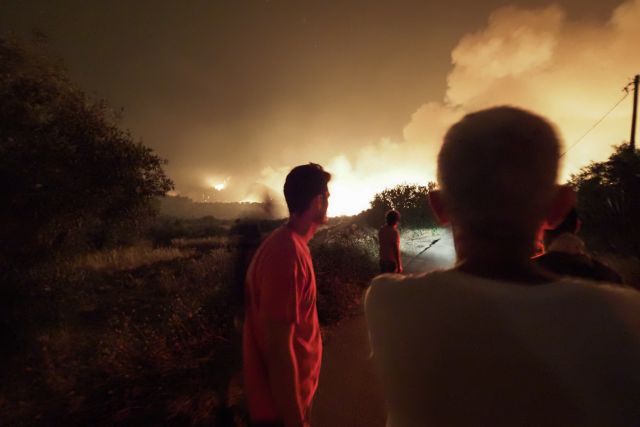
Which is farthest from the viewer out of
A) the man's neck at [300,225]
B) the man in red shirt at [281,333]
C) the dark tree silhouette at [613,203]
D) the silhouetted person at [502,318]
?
the dark tree silhouette at [613,203]

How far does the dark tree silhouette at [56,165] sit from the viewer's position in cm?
781

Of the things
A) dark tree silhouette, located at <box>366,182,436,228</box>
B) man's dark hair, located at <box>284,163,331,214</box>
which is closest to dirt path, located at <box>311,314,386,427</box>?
man's dark hair, located at <box>284,163,331,214</box>

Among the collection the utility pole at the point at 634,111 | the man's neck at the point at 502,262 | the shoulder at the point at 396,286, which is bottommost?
the shoulder at the point at 396,286

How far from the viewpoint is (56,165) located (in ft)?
27.6

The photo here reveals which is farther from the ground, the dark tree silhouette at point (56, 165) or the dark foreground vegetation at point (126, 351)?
the dark tree silhouette at point (56, 165)

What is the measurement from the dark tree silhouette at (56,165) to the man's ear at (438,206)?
403 inches

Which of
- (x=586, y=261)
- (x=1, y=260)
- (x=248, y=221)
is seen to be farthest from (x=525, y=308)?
(x=1, y=260)

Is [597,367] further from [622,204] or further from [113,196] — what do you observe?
[622,204]

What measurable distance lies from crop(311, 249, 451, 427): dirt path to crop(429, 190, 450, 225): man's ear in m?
1.95

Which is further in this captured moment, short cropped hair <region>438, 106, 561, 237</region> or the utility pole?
the utility pole

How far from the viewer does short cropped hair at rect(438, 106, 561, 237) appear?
0.72m

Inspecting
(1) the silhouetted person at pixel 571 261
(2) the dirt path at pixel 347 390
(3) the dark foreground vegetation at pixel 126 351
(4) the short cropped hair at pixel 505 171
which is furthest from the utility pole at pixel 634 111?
(4) the short cropped hair at pixel 505 171

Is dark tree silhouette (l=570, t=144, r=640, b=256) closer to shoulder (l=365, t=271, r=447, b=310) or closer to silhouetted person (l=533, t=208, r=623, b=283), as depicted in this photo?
silhouetted person (l=533, t=208, r=623, b=283)

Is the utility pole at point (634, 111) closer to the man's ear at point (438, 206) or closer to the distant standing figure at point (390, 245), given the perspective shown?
the distant standing figure at point (390, 245)
